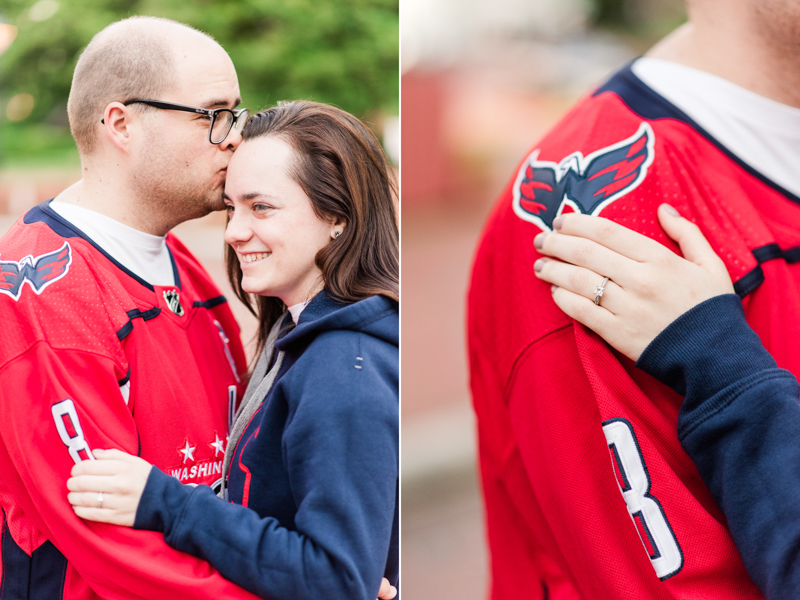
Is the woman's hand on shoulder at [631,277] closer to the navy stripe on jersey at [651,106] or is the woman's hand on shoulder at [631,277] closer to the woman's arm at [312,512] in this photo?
the navy stripe on jersey at [651,106]

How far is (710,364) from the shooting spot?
112cm

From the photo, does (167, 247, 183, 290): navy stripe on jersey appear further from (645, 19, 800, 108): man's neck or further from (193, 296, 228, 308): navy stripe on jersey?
(645, 19, 800, 108): man's neck

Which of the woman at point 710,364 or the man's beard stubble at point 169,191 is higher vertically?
the man's beard stubble at point 169,191

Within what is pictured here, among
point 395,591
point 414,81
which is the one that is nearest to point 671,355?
point 395,591

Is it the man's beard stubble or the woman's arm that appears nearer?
the woman's arm

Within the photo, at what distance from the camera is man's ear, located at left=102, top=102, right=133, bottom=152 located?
4.45 ft

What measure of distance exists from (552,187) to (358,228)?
389mm

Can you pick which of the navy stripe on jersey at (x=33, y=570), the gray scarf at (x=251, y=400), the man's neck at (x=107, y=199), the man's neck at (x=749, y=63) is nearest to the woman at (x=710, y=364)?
the man's neck at (x=749, y=63)

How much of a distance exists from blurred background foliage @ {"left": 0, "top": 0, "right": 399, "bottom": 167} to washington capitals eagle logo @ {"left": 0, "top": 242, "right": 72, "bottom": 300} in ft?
0.81

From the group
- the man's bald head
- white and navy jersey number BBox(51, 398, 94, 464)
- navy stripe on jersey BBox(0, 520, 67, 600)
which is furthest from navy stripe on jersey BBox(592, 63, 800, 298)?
navy stripe on jersey BBox(0, 520, 67, 600)

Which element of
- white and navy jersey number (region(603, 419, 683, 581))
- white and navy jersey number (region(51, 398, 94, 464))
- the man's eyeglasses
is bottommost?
white and navy jersey number (region(603, 419, 683, 581))

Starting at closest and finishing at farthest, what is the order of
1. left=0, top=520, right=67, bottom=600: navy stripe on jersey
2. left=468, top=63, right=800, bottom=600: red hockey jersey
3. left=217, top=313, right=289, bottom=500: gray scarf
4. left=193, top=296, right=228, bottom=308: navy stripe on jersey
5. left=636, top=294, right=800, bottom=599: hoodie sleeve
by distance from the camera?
left=636, top=294, right=800, bottom=599: hoodie sleeve, left=468, top=63, right=800, bottom=600: red hockey jersey, left=0, top=520, right=67, bottom=600: navy stripe on jersey, left=217, top=313, right=289, bottom=500: gray scarf, left=193, top=296, right=228, bottom=308: navy stripe on jersey

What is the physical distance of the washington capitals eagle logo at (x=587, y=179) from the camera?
1.27 m

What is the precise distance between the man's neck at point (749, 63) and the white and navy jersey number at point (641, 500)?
0.67 m
